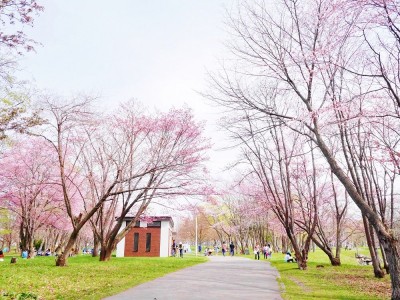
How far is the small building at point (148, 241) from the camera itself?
3903cm

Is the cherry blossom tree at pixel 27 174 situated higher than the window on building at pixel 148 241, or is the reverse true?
the cherry blossom tree at pixel 27 174

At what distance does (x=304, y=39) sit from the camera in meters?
10.8

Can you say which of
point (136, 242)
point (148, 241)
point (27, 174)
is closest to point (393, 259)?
point (27, 174)

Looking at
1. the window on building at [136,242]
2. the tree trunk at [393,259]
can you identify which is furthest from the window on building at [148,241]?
the tree trunk at [393,259]

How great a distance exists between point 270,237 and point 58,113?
49.8m

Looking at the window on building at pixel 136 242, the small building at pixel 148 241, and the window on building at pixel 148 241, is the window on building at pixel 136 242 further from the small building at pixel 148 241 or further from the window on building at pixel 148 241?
the window on building at pixel 148 241

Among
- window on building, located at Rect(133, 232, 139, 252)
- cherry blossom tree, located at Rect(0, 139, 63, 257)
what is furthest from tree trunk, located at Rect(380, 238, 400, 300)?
window on building, located at Rect(133, 232, 139, 252)

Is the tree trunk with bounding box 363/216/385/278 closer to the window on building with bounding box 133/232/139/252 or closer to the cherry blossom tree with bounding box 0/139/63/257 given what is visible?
the cherry blossom tree with bounding box 0/139/63/257

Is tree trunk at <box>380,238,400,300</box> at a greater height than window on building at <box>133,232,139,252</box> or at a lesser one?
lesser

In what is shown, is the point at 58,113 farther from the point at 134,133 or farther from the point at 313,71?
the point at 313,71

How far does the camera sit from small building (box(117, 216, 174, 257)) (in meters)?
39.0

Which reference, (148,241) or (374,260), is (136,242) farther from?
(374,260)

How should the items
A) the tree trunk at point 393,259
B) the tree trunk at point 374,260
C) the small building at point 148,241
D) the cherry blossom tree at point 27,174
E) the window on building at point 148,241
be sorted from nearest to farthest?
the tree trunk at point 393,259 < the tree trunk at point 374,260 < the cherry blossom tree at point 27,174 < the small building at point 148,241 < the window on building at point 148,241

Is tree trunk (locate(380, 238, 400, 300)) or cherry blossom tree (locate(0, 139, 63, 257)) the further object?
cherry blossom tree (locate(0, 139, 63, 257))
